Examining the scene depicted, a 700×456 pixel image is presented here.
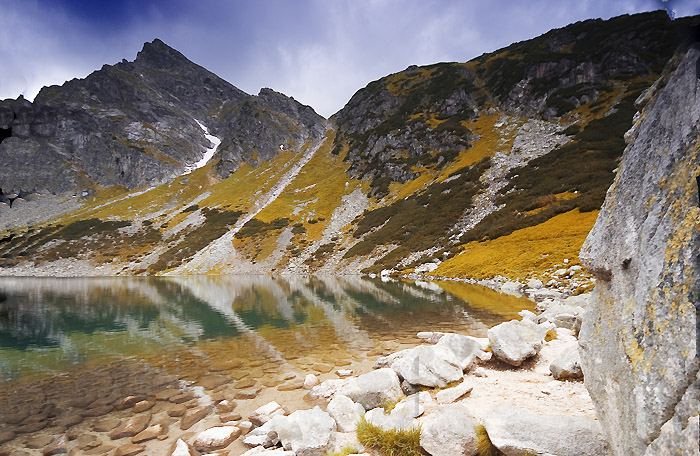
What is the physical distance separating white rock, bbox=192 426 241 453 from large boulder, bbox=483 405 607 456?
6.53 m

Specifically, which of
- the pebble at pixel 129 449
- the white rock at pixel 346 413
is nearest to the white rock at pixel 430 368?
the white rock at pixel 346 413

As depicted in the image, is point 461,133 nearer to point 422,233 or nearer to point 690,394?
point 422,233

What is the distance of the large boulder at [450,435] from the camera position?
17.8ft

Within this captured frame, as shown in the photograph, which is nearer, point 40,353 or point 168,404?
point 168,404

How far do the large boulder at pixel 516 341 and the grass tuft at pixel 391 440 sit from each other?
5439 mm

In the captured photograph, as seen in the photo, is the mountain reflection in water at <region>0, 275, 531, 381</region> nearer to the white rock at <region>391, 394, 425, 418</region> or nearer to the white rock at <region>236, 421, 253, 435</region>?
the white rock at <region>236, 421, 253, 435</region>

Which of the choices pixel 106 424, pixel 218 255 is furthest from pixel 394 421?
pixel 218 255

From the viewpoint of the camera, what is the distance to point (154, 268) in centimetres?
9212

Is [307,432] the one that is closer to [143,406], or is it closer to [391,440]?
[391,440]

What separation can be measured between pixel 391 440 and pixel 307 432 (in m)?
1.83

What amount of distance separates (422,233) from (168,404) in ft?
188

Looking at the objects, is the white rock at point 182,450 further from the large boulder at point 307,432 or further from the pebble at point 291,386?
the pebble at point 291,386

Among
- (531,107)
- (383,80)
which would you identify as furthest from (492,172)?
(383,80)

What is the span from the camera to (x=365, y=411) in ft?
27.7
